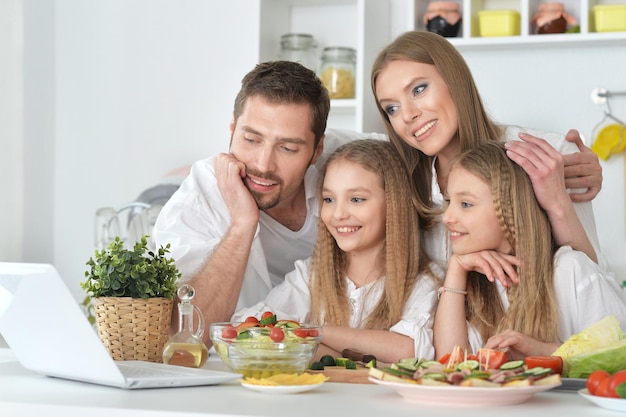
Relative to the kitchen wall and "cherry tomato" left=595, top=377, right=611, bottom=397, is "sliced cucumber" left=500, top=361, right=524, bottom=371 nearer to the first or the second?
"cherry tomato" left=595, top=377, right=611, bottom=397

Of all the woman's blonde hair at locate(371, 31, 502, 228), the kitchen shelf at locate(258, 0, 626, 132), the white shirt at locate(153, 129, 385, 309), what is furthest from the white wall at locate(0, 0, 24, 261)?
the woman's blonde hair at locate(371, 31, 502, 228)

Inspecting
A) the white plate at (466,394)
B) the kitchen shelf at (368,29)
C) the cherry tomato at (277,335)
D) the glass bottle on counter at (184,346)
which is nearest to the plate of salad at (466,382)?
the white plate at (466,394)

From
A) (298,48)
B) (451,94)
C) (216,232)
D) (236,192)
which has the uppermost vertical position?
(298,48)

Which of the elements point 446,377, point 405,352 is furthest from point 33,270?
point 405,352

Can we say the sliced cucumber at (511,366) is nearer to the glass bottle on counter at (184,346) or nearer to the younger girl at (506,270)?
the glass bottle on counter at (184,346)

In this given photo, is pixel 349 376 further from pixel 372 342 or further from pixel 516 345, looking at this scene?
pixel 372 342

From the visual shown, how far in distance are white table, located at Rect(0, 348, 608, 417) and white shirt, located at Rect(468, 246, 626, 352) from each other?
68cm

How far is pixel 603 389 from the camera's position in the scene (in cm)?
109

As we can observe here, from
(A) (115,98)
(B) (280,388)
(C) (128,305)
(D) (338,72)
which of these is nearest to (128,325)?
(C) (128,305)

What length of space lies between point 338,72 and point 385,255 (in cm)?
126

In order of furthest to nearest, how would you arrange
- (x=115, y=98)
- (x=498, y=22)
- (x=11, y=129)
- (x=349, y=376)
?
1. (x=115, y=98)
2. (x=11, y=129)
3. (x=498, y=22)
4. (x=349, y=376)

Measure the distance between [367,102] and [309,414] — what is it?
7.70 feet

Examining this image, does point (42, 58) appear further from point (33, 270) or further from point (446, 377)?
point (446, 377)

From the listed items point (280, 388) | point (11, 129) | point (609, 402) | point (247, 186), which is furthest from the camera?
point (11, 129)
